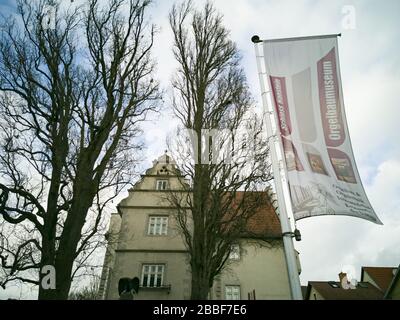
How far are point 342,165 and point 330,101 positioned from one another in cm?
137

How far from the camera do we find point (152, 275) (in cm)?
1684

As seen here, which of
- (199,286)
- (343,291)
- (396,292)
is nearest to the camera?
(199,286)

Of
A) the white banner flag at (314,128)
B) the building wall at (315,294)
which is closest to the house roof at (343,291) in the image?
the building wall at (315,294)

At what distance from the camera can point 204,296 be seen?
1021cm

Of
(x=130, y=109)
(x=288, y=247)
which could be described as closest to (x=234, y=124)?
(x=130, y=109)

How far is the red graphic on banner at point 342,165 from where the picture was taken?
17.1 feet

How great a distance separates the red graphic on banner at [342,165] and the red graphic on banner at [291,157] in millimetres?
603

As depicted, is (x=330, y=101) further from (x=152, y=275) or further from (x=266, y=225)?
(x=266, y=225)

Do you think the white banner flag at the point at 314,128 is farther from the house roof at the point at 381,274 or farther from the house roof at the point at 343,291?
the house roof at the point at 381,274

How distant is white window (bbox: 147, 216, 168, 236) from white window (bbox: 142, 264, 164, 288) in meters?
1.98

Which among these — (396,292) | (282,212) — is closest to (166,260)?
(282,212)

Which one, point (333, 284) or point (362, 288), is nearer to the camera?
point (362, 288)

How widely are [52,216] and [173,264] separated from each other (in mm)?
10171
